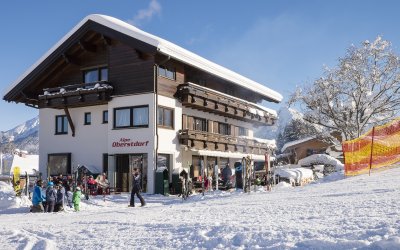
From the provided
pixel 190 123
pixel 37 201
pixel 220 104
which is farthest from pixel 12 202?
pixel 220 104

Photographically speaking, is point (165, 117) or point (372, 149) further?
point (165, 117)

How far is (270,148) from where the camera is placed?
3597 cm

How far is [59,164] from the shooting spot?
28.8 m

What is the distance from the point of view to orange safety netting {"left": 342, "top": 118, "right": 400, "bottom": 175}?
707 inches

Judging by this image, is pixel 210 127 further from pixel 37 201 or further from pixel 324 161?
pixel 37 201

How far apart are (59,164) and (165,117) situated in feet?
26.9

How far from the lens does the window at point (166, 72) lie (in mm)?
25484

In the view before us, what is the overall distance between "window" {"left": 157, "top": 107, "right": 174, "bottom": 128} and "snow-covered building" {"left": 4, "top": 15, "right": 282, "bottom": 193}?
0.06 metres

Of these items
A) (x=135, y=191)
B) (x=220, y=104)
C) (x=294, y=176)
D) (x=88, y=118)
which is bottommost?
(x=135, y=191)

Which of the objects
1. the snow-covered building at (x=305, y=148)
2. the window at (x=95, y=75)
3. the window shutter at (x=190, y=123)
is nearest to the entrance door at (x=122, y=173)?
the window shutter at (x=190, y=123)

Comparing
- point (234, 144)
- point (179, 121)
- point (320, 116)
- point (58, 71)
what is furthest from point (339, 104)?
point (58, 71)

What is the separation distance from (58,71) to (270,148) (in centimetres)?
1712

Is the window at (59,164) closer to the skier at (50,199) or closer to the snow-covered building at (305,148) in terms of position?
the skier at (50,199)

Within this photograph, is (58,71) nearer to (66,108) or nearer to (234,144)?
(66,108)
